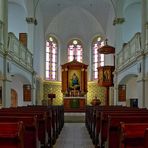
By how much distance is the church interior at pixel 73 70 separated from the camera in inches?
295

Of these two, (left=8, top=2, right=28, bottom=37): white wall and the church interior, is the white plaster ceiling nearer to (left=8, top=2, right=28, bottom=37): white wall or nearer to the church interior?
the church interior

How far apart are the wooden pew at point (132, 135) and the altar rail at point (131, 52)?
9795mm

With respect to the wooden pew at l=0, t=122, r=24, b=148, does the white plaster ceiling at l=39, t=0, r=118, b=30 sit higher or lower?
higher

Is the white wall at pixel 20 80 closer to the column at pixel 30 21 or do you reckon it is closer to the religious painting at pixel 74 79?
the column at pixel 30 21

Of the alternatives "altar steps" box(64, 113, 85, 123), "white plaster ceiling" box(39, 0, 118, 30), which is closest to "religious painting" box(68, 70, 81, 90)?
"white plaster ceiling" box(39, 0, 118, 30)

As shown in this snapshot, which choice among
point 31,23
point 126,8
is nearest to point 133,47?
point 126,8

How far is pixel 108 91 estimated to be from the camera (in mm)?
23859

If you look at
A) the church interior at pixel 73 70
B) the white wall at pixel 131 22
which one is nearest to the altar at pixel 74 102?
the church interior at pixel 73 70

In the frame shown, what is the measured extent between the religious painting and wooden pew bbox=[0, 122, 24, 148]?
22513 millimetres

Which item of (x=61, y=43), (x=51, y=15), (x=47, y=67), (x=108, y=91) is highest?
(x=51, y=15)

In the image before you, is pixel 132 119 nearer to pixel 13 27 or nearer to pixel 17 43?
pixel 17 43

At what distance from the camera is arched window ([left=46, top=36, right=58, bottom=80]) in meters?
27.1

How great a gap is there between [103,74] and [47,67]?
6431 mm

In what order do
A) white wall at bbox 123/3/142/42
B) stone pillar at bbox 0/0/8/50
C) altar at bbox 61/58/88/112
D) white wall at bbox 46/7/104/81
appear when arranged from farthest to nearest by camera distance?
white wall at bbox 46/7/104/81
altar at bbox 61/58/88/112
white wall at bbox 123/3/142/42
stone pillar at bbox 0/0/8/50
